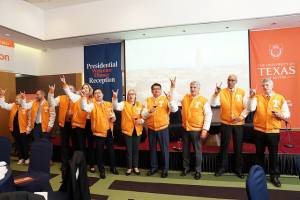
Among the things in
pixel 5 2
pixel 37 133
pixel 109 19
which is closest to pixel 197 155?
pixel 37 133

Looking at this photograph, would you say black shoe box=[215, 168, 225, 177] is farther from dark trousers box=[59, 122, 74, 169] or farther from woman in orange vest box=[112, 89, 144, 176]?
dark trousers box=[59, 122, 74, 169]

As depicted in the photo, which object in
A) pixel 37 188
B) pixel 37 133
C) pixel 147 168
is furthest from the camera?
pixel 37 133

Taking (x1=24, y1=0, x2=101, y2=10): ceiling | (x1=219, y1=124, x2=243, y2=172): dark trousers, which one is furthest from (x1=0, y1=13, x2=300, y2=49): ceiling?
(x1=219, y1=124, x2=243, y2=172): dark trousers

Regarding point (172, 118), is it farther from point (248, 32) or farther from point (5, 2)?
point (5, 2)

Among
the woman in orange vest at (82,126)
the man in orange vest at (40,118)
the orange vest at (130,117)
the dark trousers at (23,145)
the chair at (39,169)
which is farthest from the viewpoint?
the dark trousers at (23,145)

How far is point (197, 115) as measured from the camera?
4055 millimetres

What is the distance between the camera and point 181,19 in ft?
17.7

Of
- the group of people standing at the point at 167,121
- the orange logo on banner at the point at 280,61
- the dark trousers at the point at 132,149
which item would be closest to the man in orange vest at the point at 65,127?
the group of people standing at the point at 167,121

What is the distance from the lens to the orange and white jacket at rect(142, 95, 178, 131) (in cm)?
419

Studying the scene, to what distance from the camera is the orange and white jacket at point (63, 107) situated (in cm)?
469

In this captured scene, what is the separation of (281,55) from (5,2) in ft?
19.9

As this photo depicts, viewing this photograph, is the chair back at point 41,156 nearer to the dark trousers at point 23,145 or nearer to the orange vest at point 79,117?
the orange vest at point 79,117

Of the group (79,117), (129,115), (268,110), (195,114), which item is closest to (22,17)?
(79,117)

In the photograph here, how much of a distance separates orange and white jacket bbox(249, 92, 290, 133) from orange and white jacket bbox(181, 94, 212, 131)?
0.65 m
